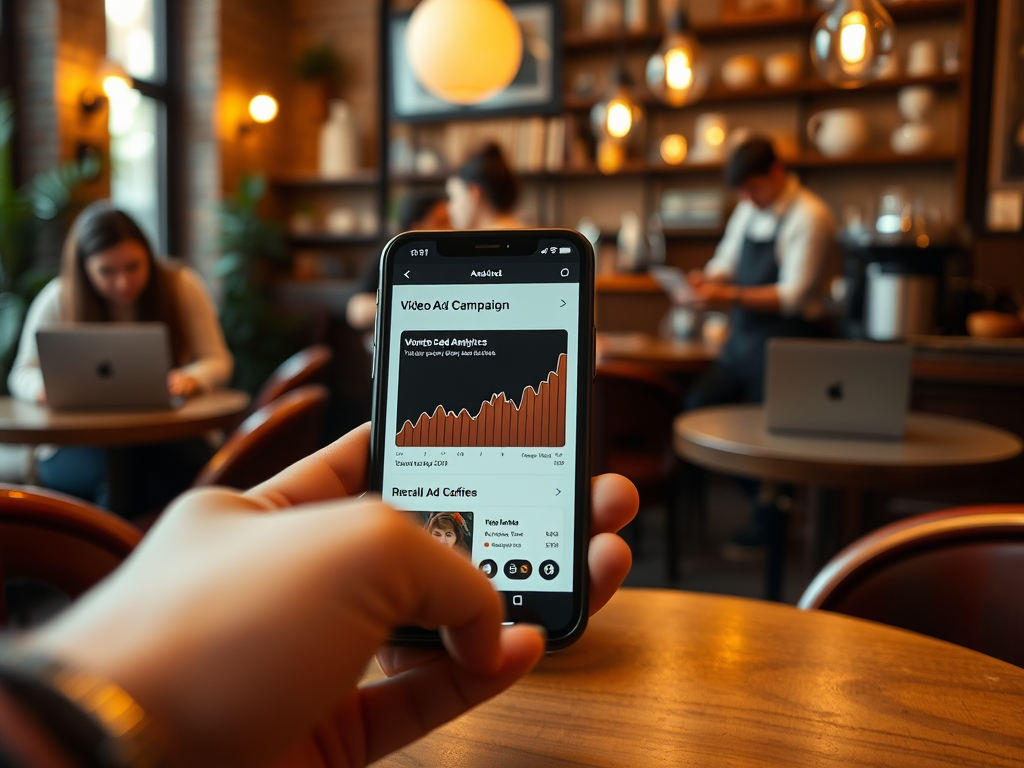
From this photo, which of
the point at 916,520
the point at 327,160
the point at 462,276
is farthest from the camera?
the point at 327,160

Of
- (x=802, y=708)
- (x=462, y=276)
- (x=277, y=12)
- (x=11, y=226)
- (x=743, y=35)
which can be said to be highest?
(x=277, y=12)

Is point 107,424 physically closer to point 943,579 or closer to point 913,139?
point 943,579

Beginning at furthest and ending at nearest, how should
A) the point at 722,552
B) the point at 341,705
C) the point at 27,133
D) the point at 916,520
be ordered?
the point at 27,133
the point at 722,552
the point at 916,520
the point at 341,705

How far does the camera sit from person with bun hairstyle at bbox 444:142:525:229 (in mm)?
3254

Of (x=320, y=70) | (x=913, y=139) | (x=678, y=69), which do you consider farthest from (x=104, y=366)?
(x=320, y=70)

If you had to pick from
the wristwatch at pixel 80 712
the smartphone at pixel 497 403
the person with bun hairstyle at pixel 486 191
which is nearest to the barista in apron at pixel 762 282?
the person with bun hairstyle at pixel 486 191

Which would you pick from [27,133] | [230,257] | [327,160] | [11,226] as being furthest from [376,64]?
[11,226]

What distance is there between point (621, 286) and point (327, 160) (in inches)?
99.9

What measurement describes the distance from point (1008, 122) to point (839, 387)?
11.1 feet

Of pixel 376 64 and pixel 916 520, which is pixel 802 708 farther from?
pixel 376 64

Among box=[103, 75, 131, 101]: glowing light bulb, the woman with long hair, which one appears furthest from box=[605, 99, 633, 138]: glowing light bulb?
box=[103, 75, 131, 101]: glowing light bulb

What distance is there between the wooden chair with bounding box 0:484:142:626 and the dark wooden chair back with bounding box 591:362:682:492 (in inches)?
79.0

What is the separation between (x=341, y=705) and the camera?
0.44m

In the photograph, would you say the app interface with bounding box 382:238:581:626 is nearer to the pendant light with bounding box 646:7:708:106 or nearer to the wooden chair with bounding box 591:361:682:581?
the wooden chair with bounding box 591:361:682:581
